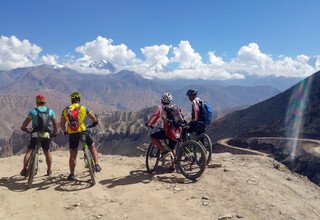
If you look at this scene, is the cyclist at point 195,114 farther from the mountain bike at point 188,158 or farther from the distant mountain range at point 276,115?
the distant mountain range at point 276,115

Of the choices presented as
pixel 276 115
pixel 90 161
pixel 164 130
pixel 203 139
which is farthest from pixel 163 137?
pixel 276 115

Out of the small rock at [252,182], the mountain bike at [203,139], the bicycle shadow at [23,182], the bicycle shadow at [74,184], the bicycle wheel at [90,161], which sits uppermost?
the mountain bike at [203,139]

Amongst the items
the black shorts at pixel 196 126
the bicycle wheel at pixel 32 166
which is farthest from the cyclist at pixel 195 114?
the bicycle wheel at pixel 32 166

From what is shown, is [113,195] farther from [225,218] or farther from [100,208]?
[225,218]

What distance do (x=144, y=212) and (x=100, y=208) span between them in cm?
124

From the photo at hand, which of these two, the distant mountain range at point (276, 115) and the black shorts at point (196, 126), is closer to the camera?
the black shorts at point (196, 126)

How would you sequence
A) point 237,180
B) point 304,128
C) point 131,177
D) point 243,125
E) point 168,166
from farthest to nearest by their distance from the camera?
1. point 243,125
2. point 304,128
3. point 168,166
4. point 131,177
5. point 237,180

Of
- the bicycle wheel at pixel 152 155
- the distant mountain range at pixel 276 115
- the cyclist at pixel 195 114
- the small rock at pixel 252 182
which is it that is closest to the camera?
the small rock at pixel 252 182

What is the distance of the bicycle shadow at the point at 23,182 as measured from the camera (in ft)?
A: 39.6

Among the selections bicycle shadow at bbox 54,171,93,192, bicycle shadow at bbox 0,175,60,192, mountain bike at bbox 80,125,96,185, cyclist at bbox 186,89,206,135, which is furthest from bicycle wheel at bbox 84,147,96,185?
cyclist at bbox 186,89,206,135

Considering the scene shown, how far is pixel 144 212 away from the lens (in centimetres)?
976

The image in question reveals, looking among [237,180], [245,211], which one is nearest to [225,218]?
[245,211]

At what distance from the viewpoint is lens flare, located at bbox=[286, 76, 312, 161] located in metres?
86.8

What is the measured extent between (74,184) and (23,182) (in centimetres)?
202
